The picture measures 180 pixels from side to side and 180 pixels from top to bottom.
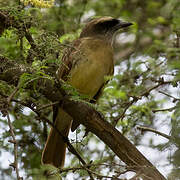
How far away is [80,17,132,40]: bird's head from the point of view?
236 inches

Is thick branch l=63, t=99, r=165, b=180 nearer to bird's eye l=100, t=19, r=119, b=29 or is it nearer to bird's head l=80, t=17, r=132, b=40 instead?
bird's head l=80, t=17, r=132, b=40

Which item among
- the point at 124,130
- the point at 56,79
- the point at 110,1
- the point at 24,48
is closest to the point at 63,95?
the point at 56,79

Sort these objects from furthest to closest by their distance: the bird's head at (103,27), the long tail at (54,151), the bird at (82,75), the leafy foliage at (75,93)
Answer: the bird's head at (103,27) < the long tail at (54,151) < the bird at (82,75) < the leafy foliage at (75,93)

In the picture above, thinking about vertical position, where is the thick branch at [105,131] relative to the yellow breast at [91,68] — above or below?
below

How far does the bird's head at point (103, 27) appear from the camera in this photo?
19.7 ft

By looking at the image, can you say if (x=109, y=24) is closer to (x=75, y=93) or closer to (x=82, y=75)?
(x=82, y=75)

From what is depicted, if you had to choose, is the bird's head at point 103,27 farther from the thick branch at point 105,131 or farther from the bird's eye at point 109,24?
the thick branch at point 105,131

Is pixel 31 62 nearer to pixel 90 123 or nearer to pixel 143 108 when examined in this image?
pixel 90 123

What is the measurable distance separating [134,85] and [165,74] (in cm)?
126

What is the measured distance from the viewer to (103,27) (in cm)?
608

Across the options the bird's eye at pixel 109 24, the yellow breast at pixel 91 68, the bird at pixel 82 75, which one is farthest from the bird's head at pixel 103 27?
the yellow breast at pixel 91 68

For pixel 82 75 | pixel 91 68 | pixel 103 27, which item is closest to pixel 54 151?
pixel 82 75

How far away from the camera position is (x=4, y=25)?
3.95 m

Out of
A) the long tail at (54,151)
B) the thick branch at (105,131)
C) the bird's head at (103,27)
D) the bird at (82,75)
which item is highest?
the bird's head at (103,27)
